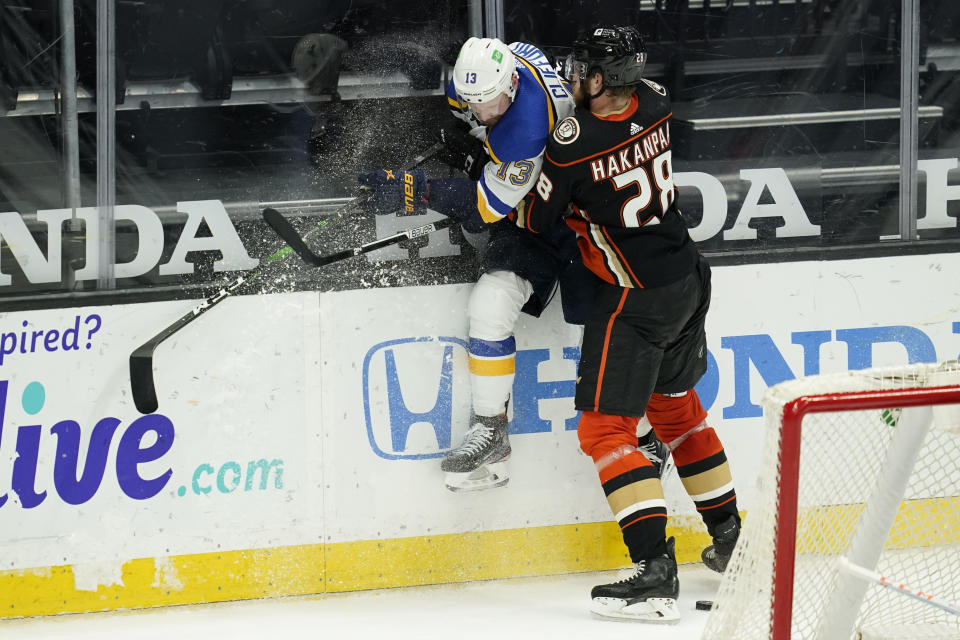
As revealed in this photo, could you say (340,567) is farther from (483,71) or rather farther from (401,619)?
(483,71)

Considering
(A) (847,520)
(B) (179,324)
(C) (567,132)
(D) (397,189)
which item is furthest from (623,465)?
(B) (179,324)

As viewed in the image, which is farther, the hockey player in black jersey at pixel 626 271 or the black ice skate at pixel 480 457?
the black ice skate at pixel 480 457

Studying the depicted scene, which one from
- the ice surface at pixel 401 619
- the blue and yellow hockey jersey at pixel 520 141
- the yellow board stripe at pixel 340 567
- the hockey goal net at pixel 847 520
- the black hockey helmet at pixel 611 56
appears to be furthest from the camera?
the yellow board stripe at pixel 340 567

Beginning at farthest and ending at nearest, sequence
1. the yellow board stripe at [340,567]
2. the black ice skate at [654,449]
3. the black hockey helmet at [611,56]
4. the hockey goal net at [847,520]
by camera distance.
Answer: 1. the black ice skate at [654,449]
2. the yellow board stripe at [340,567]
3. the black hockey helmet at [611,56]
4. the hockey goal net at [847,520]

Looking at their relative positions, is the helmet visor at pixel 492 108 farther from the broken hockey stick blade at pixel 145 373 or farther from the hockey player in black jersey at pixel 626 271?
the broken hockey stick blade at pixel 145 373

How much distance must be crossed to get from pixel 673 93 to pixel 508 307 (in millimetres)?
861

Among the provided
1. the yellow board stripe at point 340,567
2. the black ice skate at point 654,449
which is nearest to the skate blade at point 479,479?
the yellow board stripe at point 340,567

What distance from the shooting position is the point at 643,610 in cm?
280

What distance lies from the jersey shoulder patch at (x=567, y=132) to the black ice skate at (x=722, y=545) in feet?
3.79

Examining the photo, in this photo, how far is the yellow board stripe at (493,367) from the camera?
2982 mm

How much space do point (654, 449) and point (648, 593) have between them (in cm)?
52

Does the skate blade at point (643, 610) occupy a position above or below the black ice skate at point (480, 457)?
below

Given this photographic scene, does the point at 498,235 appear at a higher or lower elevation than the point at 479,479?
higher

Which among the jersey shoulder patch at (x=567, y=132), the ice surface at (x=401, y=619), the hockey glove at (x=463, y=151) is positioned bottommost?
the ice surface at (x=401, y=619)
